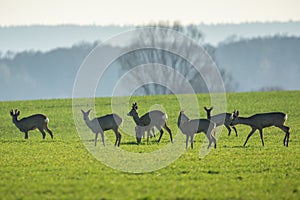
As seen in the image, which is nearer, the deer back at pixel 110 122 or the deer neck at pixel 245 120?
the deer back at pixel 110 122

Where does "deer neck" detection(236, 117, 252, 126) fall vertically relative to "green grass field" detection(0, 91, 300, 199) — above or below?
above

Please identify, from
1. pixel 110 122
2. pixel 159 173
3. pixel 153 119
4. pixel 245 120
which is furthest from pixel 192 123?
pixel 159 173

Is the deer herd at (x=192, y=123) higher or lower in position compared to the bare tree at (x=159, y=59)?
lower

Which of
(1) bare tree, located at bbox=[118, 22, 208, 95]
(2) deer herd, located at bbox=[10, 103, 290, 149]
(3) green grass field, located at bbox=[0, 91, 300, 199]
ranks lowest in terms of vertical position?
(3) green grass field, located at bbox=[0, 91, 300, 199]

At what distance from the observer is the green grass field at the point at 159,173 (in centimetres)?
1745

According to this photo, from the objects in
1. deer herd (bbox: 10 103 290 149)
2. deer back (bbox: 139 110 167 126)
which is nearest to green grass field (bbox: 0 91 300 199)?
deer herd (bbox: 10 103 290 149)

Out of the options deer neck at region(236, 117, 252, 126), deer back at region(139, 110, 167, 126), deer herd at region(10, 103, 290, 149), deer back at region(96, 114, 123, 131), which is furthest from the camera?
deer back at region(139, 110, 167, 126)

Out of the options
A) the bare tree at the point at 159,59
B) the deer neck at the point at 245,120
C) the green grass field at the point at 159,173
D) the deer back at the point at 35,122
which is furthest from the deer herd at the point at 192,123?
the bare tree at the point at 159,59

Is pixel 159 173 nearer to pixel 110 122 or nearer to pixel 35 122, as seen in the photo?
pixel 110 122

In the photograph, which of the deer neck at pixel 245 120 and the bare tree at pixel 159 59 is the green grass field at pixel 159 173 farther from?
the bare tree at pixel 159 59

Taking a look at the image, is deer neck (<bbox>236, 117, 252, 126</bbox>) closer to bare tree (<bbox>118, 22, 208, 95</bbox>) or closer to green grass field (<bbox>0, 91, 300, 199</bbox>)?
green grass field (<bbox>0, 91, 300, 199</bbox>)

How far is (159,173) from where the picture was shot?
68.6 ft

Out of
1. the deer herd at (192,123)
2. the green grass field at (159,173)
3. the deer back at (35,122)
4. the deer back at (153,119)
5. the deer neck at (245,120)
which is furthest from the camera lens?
the deer back at (35,122)

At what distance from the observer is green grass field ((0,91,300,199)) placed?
687 inches
